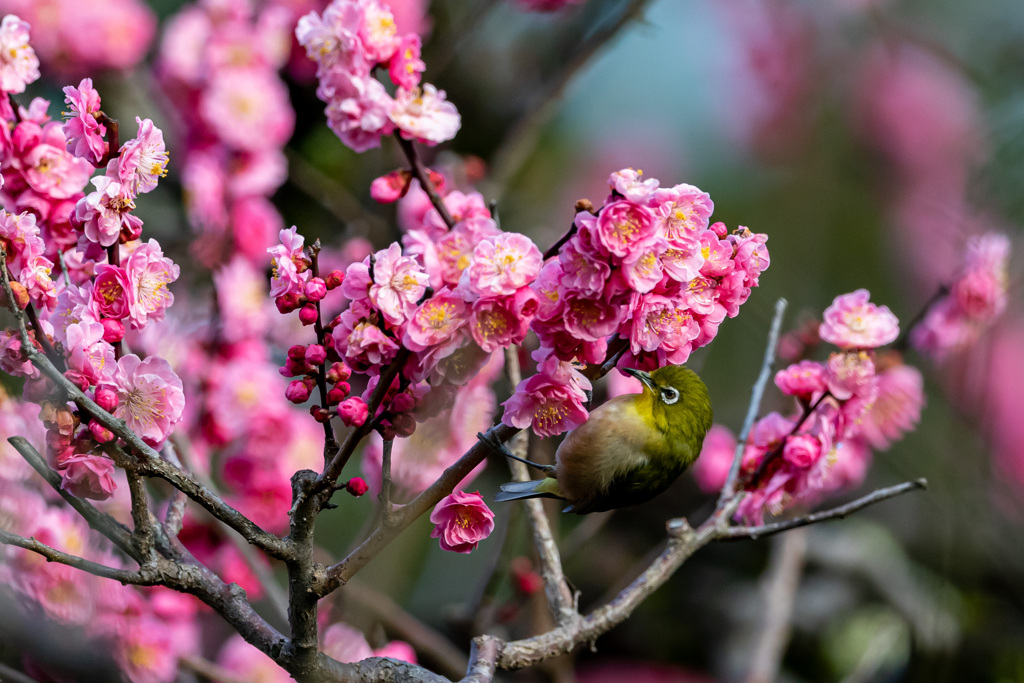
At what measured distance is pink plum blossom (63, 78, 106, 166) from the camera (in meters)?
0.61

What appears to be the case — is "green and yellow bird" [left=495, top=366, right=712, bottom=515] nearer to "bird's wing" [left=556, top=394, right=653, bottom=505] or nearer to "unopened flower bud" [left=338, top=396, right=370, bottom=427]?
"bird's wing" [left=556, top=394, right=653, bottom=505]

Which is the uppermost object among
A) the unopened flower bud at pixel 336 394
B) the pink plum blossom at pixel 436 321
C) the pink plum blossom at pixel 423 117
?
the pink plum blossom at pixel 423 117

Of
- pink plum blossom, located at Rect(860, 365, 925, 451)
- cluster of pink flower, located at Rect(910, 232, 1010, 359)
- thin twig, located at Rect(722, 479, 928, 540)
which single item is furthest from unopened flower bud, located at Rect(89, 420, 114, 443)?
cluster of pink flower, located at Rect(910, 232, 1010, 359)

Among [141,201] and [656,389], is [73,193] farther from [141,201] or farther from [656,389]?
[141,201]

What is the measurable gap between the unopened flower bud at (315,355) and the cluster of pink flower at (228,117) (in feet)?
3.75

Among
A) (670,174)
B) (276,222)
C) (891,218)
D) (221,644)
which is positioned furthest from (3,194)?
(891,218)

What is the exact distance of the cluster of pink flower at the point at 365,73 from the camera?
2.71 ft

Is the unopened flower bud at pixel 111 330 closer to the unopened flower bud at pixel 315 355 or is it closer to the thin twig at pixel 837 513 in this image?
the unopened flower bud at pixel 315 355

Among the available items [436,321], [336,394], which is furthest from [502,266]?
[336,394]

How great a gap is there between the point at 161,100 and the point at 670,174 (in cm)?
145

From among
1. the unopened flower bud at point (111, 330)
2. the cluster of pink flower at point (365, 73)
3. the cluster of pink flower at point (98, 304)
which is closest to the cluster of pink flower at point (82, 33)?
the cluster of pink flower at point (365, 73)

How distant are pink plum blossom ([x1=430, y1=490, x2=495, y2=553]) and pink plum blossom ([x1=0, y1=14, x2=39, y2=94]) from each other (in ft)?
1.67

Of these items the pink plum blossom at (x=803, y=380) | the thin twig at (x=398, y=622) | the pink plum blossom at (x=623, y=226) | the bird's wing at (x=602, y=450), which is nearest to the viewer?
the pink plum blossom at (x=623, y=226)

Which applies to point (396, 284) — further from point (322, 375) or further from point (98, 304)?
point (98, 304)
